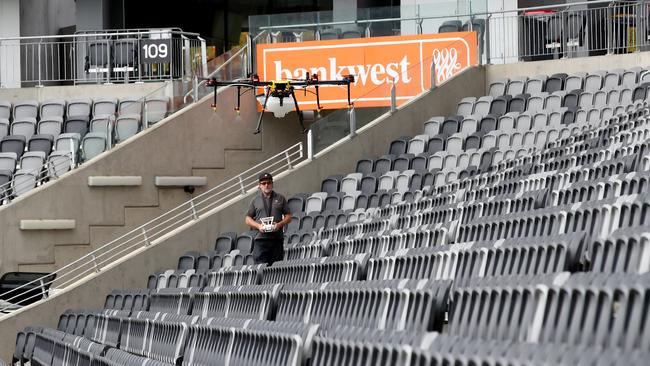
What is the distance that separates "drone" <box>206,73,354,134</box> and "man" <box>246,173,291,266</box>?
607 centimetres

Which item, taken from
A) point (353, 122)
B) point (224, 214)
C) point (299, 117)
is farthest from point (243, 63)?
point (224, 214)

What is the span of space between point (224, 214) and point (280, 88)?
7.68ft

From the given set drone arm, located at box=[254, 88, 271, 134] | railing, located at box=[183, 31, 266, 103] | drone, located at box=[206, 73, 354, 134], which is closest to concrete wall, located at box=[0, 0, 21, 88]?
railing, located at box=[183, 31, 266, 103]

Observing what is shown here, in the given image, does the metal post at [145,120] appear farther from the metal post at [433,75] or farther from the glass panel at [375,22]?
the metal post at [433,75]

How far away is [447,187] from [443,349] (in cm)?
966

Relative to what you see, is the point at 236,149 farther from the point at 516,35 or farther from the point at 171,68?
the point at 516,35

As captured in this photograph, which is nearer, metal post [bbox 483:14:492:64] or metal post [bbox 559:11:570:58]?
metal post [bbox 559:11:570:58]

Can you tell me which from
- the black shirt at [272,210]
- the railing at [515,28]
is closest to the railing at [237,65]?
the railing at [515,28]

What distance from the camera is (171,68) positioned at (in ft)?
70.6

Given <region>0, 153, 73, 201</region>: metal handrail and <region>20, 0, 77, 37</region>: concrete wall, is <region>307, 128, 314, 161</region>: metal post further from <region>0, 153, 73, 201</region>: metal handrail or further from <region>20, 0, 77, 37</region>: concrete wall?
<region>20, 0, 77, 37</region>: concrete wall

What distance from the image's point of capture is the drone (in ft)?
61.2

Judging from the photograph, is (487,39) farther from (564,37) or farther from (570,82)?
(570,82)

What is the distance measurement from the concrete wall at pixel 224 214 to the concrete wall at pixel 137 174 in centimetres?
12

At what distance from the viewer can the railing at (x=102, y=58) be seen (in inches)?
853
